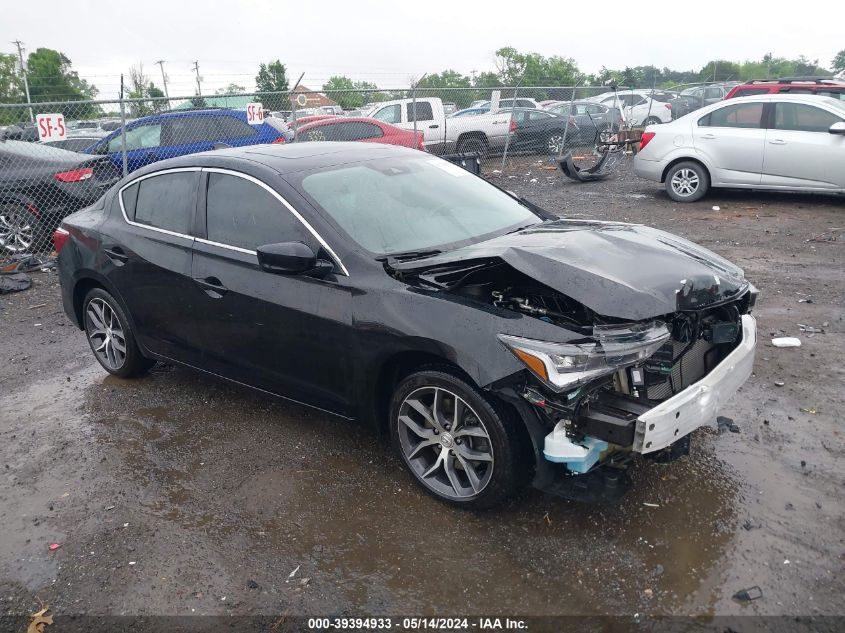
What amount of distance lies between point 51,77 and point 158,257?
4233cm

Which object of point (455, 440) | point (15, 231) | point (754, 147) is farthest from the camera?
point (754, 147)

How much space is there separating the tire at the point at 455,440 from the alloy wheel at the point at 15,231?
26.2 feet

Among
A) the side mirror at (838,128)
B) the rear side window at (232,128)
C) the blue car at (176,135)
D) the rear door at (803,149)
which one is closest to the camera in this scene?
the side mirror at (838,128)

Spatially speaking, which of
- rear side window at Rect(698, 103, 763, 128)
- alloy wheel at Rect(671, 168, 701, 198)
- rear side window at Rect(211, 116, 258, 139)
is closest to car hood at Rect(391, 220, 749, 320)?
rear side window at Rect(698, 103, 763, 128)

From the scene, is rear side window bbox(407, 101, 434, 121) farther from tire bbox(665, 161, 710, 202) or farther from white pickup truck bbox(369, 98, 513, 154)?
tire bbox(665, 161, 710, 202)

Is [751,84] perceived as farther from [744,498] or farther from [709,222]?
[744,498]

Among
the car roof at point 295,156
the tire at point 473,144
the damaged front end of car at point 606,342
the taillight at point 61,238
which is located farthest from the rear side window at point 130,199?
the tire at point 473,144

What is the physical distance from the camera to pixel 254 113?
468 inches

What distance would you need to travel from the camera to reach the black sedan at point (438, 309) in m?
3.06

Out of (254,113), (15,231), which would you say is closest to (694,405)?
(15,231)

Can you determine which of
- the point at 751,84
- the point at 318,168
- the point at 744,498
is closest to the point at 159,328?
the point at 318,168

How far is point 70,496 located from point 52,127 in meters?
7.39

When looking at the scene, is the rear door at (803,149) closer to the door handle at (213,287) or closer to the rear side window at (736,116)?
the rear side window at (736,116)

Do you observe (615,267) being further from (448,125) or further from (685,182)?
(448,125)
